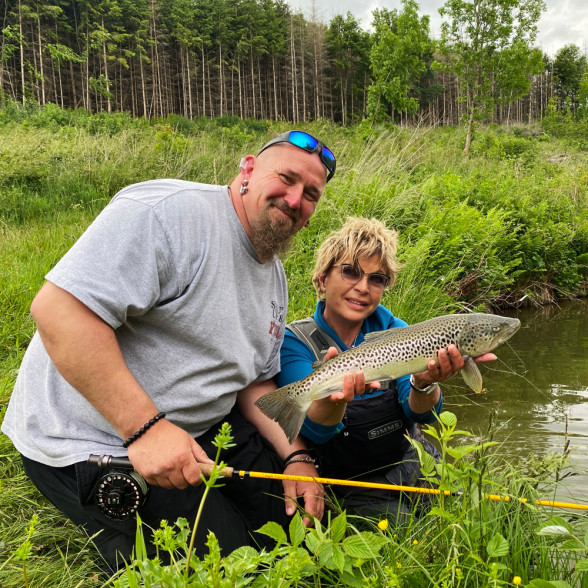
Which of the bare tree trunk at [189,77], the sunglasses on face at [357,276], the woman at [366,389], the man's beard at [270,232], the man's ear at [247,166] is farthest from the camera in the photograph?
the bare tree trunk at [189,77]

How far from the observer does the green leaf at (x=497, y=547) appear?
166 centimetres

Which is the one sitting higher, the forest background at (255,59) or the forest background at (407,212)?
the forest background at (255,59)

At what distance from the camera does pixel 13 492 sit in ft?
9.98

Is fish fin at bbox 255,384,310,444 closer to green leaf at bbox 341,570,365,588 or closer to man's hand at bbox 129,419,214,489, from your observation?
man's hand at bbox 129,419,214,489

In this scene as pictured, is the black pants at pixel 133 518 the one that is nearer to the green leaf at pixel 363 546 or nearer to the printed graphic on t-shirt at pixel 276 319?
the printed graphic on t-shirt at pixel 276 319

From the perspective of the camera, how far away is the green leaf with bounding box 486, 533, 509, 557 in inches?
65.3

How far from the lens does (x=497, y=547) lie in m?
1.71

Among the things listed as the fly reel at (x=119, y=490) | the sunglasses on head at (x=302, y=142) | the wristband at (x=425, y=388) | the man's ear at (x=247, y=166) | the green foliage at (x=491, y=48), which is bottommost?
the fly reel at (x=119, y=490)

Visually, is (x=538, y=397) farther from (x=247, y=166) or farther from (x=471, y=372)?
(x=247, y=166)

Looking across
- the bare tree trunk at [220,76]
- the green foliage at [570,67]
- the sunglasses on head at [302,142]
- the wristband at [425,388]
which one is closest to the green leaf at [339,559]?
the wristband at [425,388]

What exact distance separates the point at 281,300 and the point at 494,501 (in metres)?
1.55

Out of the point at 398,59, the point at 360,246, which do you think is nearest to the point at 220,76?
the point at 398,59

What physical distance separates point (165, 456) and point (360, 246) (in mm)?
1972

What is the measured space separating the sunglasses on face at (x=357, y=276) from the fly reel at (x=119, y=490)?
1804 millimetres
